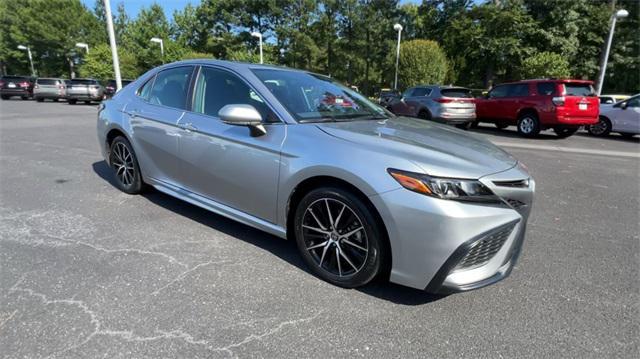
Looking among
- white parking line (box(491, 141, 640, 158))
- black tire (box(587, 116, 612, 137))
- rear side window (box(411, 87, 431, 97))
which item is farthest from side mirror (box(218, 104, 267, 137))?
black tire (box(587, 116, 612, 137))

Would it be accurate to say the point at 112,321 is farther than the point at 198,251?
No

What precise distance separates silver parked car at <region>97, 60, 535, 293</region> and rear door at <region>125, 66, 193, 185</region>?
0.8 inches

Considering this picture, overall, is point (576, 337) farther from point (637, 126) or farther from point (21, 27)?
point (21, 27)

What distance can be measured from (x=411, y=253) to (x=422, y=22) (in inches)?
1804

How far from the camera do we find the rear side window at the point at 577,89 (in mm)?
10703

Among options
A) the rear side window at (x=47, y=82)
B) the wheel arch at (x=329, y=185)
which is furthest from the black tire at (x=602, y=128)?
the rear side window at (x=47, y=82)

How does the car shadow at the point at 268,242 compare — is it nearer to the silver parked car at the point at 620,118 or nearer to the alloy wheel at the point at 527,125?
the alloy wheel at the point at 527,125

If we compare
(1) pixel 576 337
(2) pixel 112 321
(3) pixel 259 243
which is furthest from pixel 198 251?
(1) pixel 576 337

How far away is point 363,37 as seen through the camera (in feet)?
139

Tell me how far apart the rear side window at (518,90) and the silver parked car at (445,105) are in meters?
1.17

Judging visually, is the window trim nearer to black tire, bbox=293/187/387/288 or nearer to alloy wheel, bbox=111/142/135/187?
black tire, bbox=293/187/387/288

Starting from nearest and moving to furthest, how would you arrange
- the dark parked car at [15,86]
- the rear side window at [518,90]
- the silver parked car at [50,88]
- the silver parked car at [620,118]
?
the silver parked car at [620,118]
the rear side window at [518,90]
the silver parked car at [50,88]
the dark parked car at [15,86]

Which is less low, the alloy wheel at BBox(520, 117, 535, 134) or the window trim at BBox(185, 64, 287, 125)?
the window trim at BBox(185, 64, 287, 125)

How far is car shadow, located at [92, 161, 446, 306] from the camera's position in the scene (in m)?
2.57
